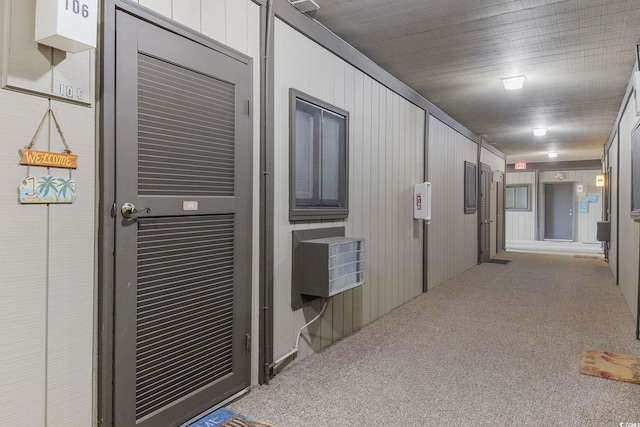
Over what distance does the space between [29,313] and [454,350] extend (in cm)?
277

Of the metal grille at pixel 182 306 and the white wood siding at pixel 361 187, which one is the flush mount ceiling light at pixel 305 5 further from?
the metal grille at pixel 182 306

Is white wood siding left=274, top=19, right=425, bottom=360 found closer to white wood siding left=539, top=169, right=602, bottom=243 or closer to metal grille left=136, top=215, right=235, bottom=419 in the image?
metal grille left=136, top=215, right=235, bottom=419

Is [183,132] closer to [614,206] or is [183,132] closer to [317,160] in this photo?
[317,160]

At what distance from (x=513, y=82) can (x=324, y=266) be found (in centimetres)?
311

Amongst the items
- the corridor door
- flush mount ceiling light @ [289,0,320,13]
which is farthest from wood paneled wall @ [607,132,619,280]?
flush mount ceiling light @ [289,0,320,13]

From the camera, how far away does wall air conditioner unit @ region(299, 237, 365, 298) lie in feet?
9.18

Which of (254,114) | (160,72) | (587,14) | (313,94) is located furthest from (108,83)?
(587,14)

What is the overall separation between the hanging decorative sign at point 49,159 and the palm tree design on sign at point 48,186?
0.16ft

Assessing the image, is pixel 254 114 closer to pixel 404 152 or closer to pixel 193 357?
pixel 193 357

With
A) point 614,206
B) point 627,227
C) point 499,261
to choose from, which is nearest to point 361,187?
point 627,227

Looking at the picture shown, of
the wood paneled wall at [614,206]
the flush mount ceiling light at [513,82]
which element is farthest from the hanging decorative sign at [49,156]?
the wood paneled wall at [614,206]

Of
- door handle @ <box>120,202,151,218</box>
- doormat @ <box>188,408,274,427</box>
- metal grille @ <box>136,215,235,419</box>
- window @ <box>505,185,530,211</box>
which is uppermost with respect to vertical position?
window @ <box>505,185,530,211</box>

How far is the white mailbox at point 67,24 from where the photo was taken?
4.66 ft

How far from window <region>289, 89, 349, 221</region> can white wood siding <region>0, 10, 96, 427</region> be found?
4.57 feet
